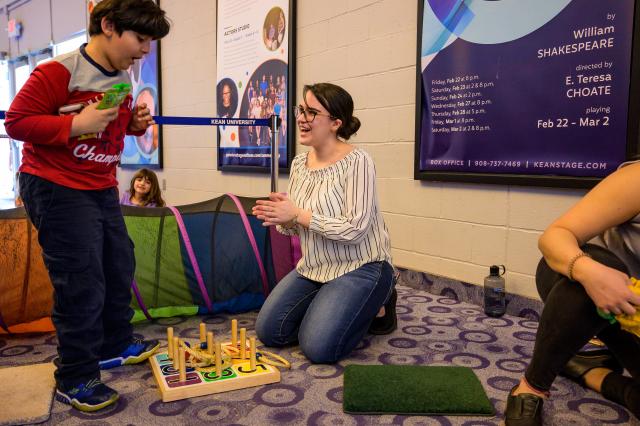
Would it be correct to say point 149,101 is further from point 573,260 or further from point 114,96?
point 573,260

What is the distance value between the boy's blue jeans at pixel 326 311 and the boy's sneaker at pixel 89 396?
Result: 0.61 metres

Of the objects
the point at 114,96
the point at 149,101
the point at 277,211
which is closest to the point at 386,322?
the point at 277,211

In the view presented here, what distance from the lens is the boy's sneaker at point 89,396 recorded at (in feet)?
4.67

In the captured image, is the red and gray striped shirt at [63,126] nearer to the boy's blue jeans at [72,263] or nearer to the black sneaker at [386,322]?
the boy's blue jeans at [72,263]

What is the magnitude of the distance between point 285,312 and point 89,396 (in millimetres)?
718

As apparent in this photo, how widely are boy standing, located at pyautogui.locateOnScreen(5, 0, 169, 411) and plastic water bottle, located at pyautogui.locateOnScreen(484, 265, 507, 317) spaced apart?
1556mm

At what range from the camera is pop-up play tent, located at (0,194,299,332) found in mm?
2031

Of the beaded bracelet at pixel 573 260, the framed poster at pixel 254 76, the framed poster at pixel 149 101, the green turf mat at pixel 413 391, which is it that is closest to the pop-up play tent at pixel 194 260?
the green turf mat at pixel 413 391

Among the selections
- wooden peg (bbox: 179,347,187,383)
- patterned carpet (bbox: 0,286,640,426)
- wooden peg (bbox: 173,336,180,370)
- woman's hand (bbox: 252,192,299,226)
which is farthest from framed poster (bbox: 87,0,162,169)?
wooden peg (bbox: 179,347,187,383)

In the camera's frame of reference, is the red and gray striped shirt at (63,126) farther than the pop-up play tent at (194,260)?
No

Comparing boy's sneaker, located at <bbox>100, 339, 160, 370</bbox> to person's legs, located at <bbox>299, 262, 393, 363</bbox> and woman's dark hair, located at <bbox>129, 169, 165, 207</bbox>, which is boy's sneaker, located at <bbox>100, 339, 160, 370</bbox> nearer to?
person's legs, located at <bbox>299, 262, 393, 363</bbox>

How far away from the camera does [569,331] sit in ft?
3.92

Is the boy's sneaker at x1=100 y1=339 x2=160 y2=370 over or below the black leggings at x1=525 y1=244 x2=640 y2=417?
below

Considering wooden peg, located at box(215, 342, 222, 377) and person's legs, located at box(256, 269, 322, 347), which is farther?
person's legs, located at box(256, 269, 322, 347)
